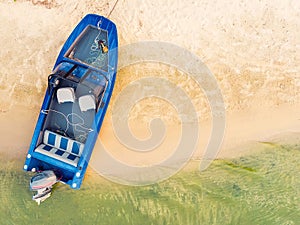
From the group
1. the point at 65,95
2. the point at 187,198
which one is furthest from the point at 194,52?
the point at 187,198

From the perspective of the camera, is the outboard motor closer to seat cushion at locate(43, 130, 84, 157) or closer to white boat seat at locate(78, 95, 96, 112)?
seat cushion at locate(43, 130, 84, 157)

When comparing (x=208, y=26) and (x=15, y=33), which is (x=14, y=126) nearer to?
(x=15, y=33)

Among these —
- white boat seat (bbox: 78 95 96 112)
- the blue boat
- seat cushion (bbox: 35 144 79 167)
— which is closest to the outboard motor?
the blue boat

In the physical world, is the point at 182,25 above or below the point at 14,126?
above

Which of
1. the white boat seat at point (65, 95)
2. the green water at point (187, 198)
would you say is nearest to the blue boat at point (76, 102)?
the white boat seat at point (65, 95)

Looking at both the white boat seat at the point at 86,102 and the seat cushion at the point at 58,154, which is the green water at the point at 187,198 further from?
the white boat seat at the point at 86,102

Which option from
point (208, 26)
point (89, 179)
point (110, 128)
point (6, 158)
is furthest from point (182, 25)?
point (6, 158)

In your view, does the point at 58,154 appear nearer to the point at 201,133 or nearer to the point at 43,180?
the point at 43,180
